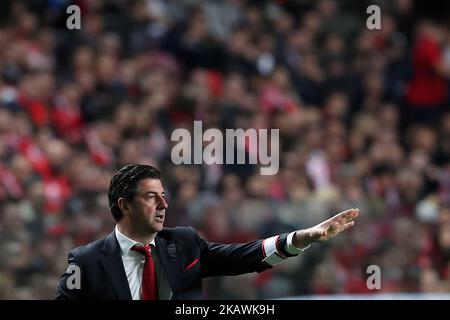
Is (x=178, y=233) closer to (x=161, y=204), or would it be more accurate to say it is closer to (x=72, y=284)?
(x=161, y=204)

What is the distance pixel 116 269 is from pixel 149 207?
304 mm

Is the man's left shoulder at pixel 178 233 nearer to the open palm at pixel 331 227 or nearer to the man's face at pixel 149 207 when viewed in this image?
the man's face at pixel 149 207

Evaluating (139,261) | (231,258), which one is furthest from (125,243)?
(231,258)

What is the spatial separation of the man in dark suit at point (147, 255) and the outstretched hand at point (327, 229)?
0.8 inches

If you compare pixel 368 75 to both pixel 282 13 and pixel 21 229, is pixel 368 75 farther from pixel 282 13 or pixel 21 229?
pixel 21 229

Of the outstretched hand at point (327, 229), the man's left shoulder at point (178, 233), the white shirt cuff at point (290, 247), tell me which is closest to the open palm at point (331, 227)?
the outstretched hand at point (327, 229)

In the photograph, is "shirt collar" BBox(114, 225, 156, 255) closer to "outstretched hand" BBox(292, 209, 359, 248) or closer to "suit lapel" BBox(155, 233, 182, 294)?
"suit lapel" BBox(155, 233, 182, 294)

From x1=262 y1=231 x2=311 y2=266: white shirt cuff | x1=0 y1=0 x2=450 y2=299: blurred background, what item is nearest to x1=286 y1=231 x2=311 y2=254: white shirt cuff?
x1=262 y1=231 x2=311 y2=266: white shirt cuff

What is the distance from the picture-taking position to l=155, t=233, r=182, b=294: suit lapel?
5324 mm

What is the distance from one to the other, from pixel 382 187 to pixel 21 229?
3372 mm

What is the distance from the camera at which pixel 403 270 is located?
9.73 meters

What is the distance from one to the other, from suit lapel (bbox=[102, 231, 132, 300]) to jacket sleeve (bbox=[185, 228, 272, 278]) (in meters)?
0.37

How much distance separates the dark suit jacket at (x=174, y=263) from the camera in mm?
5277
